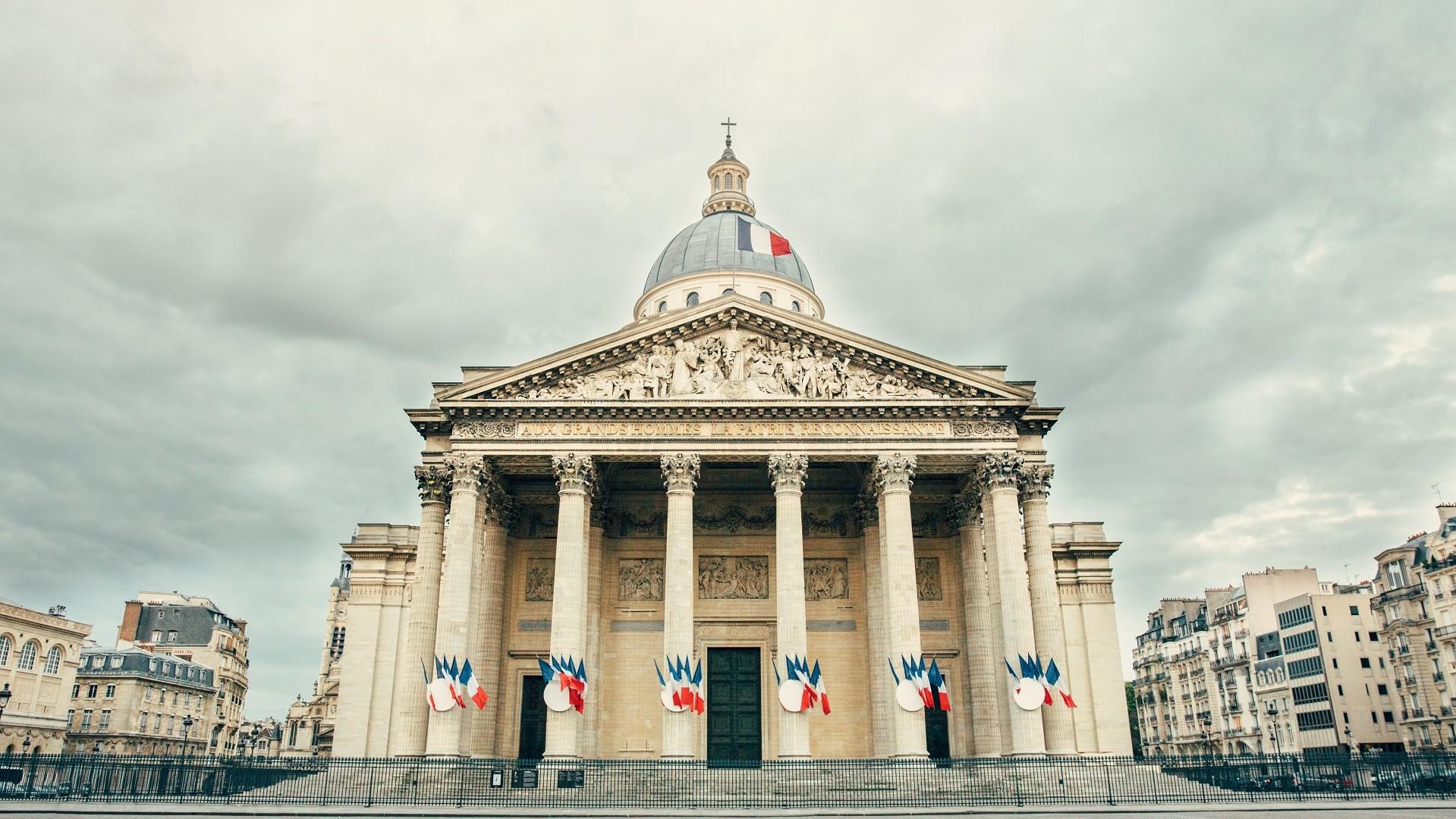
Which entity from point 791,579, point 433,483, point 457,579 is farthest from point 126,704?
point 791,579

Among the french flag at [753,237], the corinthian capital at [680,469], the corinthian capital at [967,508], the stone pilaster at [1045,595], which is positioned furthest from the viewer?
the french flag at [753,237]

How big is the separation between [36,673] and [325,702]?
102ft

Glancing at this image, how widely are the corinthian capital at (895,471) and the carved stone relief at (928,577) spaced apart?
5836mm

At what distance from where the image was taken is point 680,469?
29188mm

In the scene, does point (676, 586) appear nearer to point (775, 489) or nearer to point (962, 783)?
point (775, 489)

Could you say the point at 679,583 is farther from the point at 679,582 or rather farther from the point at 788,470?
the point at 788,470

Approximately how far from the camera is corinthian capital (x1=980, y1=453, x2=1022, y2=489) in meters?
29.4

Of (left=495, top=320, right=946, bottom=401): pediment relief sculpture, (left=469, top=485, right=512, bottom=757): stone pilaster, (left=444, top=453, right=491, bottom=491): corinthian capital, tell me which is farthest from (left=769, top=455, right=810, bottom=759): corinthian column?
(left=469, top=485, right=512, bottom=757): stone pilaster

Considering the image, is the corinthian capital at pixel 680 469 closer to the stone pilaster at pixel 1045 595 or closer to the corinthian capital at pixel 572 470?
the corinthian capital at pixel 572 470

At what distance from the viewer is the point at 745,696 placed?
32844 mm

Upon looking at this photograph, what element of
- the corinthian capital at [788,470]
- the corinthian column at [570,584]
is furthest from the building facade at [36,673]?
the corinthian capital at [788,470]

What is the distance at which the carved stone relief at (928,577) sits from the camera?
112 ft

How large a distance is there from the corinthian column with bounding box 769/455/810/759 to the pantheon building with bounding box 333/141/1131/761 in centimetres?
7

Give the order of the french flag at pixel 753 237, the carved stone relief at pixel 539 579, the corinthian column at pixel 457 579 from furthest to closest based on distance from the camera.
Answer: the french flag at pixel 753 237 < the carved stone relief at pixel 539 579 < the corinthian column at pixel 457 579
